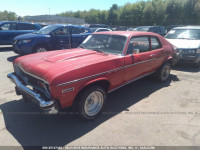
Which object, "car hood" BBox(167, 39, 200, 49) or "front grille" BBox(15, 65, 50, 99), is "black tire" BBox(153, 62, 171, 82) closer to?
"car hood" BBox(167, 39, 200, 49)

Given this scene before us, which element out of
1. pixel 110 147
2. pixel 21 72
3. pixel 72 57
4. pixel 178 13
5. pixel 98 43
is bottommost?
pixel 110 147

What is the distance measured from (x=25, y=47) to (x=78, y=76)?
542 centimetres

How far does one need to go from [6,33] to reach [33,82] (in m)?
8.03

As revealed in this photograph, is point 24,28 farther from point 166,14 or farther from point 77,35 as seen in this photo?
point 166,14

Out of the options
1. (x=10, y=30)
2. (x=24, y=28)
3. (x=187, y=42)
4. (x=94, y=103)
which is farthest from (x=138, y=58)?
(x=24, y=28)

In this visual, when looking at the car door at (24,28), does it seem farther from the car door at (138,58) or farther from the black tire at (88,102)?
the black tire at (88,102)

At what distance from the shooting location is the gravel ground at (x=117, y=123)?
99.2 inches

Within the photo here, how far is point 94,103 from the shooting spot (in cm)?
310

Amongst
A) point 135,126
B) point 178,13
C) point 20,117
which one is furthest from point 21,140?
point 178,13

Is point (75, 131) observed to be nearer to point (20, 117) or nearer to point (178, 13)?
point (20, 117)

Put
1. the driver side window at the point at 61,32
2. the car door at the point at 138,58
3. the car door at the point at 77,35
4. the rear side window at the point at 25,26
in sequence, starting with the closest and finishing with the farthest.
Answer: the car door at the point at 138,58, the driver side window at the point at 61,32, the car door at the point at 77,35, the rear side window at the point at 25,26

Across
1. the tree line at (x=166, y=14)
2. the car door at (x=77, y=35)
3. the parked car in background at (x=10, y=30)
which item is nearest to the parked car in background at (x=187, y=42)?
the car door at (x=77, y=35)

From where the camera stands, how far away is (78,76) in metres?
2.53

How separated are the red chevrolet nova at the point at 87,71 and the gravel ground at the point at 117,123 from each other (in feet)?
1.30
